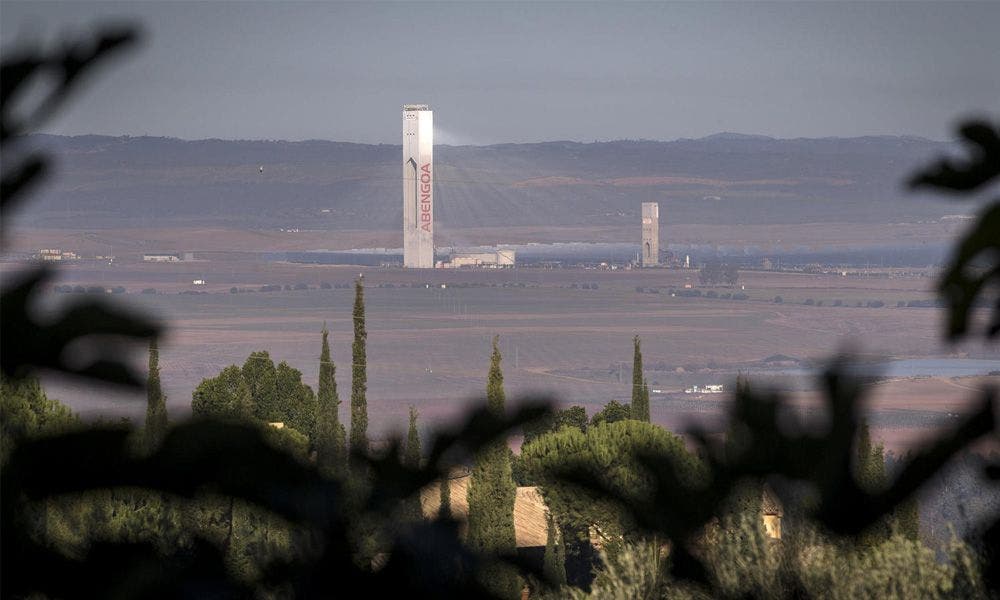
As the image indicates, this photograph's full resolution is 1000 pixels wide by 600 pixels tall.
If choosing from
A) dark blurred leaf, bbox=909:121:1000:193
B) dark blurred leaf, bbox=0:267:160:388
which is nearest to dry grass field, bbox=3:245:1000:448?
dark blurred leaf, bbox=909:121:1000:193

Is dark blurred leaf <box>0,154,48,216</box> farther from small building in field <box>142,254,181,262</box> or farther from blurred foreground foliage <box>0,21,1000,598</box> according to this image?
small building in field <box>142,254,181,262</box>

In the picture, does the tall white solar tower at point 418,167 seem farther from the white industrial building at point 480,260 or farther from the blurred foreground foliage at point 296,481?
the blurred foreground foliage at point 296,481

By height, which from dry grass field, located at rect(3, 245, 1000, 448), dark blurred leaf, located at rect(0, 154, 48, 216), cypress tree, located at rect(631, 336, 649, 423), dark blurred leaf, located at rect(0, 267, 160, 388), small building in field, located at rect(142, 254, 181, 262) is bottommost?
dry grass field, located at rect(3, 245, 1000, 448)

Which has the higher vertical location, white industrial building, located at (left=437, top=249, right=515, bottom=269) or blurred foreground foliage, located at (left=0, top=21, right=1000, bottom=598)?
blurred foreground foliage, located at (left=0, top=21, right=1000, bottom=598)

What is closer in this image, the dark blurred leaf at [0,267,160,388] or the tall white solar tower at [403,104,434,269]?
the dark blurred leaf at [0,267,160,388]

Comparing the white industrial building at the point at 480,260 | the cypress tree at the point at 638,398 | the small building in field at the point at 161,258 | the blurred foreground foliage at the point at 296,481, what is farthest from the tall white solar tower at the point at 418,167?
the blurred foreground foliage at the point at 296,481

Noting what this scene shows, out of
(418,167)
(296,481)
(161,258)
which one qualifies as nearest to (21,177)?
(296,481)

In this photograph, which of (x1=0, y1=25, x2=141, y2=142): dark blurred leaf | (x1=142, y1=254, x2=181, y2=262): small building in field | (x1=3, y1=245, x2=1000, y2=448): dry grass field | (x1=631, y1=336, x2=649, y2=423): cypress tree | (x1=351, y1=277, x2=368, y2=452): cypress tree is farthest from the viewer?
(x1=142, y1=254, x2=181, y2=262): small building in field
